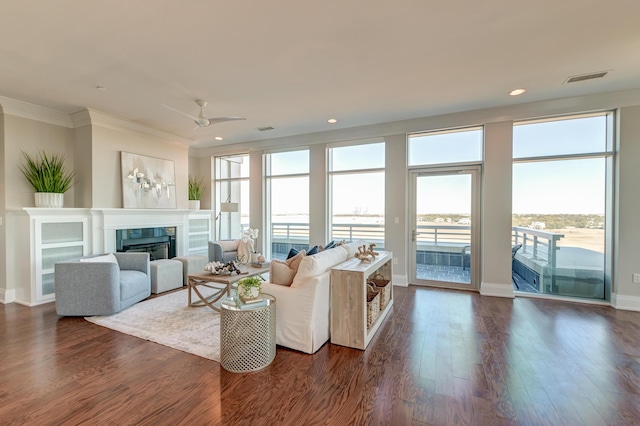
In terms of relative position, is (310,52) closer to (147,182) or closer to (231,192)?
(147,182)

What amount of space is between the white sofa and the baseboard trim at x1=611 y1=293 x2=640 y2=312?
14.3ft

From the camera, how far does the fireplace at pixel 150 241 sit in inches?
205

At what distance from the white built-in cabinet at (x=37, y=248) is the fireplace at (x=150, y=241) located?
723mm

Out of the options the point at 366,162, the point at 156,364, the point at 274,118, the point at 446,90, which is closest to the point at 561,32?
the point at 446,90

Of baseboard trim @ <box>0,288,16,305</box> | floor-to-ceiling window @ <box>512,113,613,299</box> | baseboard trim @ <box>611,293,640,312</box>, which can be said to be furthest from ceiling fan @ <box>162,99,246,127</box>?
baseboard trim @ <box>611,293,640,312</box>

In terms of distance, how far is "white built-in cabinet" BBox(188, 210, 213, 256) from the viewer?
6535 millimetres

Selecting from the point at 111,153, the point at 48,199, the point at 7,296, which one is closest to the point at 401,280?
the point at 111,153

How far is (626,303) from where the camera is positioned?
406 cm

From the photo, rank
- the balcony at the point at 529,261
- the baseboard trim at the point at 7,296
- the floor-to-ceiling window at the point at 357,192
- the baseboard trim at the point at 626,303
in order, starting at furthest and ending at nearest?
the floor-to-ceiling window at the point at 357,192 < the balcony at the point at 529,261 < the baseboard trim at the point at 7,296 < the baseboard trim at the point at 626,303

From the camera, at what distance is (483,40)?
2.74 m

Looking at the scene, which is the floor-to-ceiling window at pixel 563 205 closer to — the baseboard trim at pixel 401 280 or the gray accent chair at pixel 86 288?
the baseboard trim at pixel 401 280

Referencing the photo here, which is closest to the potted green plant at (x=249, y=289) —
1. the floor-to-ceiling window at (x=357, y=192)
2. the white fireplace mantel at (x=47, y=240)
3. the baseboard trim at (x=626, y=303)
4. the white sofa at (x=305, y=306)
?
the white sofa at (x=305, y=306)

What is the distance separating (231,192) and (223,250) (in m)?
1.88

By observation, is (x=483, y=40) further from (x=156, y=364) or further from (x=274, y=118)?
(x=156, y=364)
